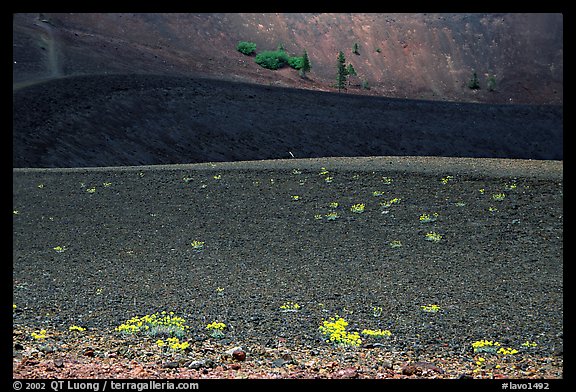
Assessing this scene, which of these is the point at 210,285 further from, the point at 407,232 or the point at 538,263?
the point at 538,263

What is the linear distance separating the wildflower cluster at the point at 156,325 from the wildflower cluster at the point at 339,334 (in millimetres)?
2018

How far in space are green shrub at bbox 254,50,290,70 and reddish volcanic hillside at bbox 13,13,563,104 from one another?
1.05m

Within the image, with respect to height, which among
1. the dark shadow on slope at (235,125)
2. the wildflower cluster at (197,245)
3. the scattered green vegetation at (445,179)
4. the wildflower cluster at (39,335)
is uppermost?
the wildflower cluster at (39,335)

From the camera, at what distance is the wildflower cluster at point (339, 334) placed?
888 cm

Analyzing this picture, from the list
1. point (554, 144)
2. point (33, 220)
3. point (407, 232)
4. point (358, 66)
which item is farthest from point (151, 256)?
point (358, 66)

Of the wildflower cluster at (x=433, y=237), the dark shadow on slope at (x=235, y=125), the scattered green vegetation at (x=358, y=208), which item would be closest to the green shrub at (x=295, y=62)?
the dark shadow on slope at (x=235, y=125)

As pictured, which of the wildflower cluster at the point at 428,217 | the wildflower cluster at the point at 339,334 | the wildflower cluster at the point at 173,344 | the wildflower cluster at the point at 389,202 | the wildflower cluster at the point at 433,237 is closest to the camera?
the wildflower cluster at the point at 173,344

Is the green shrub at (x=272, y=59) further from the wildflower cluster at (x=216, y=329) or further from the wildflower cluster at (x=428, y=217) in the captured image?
the wildflower cluster at (x=216, y=329)

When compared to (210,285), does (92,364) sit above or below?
above

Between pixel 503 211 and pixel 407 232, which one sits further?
pixel 503 211

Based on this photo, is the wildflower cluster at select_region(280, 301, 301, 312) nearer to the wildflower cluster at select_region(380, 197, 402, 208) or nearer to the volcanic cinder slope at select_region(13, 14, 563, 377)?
the volcanic cinder slope at select_region(13, 14, 563, 377)

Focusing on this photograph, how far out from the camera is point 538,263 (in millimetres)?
13250
